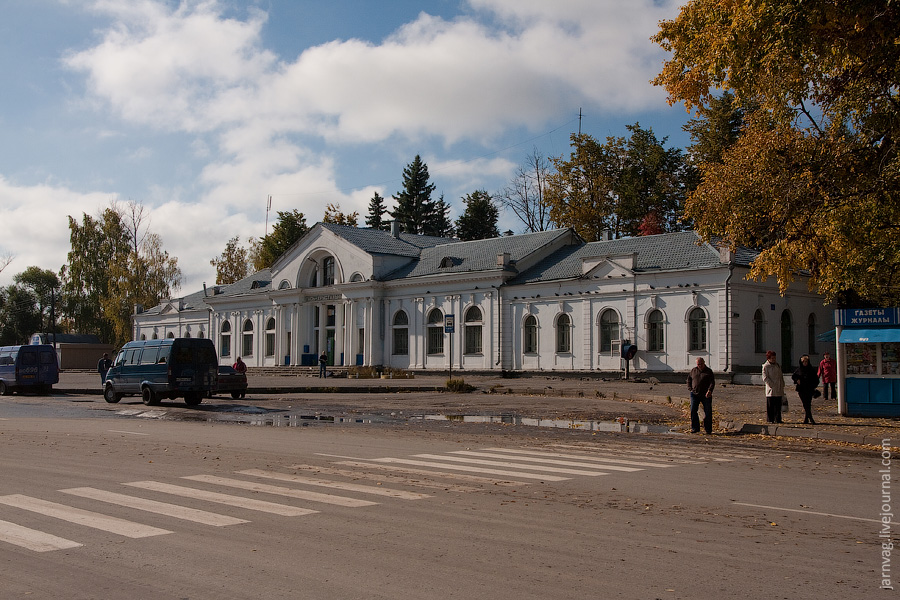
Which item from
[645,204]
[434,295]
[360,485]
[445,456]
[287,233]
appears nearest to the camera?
[360,485]

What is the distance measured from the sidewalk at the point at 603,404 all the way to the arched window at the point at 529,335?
3.46 meters

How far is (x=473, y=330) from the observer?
4969 cm

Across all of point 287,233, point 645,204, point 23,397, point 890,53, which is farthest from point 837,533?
point 287,233

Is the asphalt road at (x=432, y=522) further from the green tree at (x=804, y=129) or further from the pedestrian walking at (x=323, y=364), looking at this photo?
the pedestrian walking at (x=323, y=364)

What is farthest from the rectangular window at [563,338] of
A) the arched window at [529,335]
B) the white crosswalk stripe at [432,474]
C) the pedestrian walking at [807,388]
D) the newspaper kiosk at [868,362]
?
the white crosswalk stripe at [432,474]

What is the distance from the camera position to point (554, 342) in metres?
45.1

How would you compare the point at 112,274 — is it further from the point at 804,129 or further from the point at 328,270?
the point at 804,129

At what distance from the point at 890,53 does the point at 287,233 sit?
241 ft

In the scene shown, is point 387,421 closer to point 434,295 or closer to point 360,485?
point 360,485

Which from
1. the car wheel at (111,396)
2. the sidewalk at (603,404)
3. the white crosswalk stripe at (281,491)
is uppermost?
the white crosswalk stripe at (281,491)

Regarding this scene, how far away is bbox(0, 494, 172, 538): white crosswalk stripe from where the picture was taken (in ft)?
24.0

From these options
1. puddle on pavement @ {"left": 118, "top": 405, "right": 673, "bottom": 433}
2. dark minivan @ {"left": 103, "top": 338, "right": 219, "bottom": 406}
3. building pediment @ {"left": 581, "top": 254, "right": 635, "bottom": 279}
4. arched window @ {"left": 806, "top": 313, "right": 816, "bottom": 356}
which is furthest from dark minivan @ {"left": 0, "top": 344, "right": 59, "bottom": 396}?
arched window @ {"left": 806, "top": 313, "right": 816, "bottom": 356}

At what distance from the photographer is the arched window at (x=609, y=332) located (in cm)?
4234

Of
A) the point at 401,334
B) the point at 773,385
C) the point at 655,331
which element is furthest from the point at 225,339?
the point at 773,385
